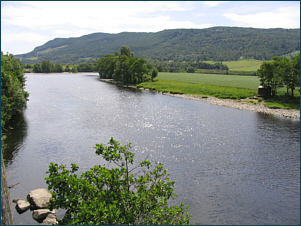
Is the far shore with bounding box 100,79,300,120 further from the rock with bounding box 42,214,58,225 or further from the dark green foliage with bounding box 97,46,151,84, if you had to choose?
the rock with bounding box 42,214,58,225

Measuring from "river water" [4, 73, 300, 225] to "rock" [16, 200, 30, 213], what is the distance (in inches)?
14.8

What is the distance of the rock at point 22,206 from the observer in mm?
20484

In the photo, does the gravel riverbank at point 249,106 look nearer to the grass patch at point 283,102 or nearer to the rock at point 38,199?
the grass patch at point 283,102

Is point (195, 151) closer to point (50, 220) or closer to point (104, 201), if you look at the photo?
point (50, 220)

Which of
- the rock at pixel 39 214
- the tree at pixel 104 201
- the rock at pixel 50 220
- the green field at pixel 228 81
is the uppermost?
the green field at pixel 228 81

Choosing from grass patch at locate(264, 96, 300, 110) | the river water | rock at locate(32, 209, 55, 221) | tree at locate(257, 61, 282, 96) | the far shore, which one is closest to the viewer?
rock at locate(32, 209, 55, 221)

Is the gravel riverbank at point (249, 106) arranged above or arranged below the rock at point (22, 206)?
above

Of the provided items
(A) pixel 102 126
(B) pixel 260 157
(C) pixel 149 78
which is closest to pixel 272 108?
(B) pixel 260 157

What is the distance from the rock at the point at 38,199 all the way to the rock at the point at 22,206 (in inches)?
11.7

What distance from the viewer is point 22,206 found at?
20.6m

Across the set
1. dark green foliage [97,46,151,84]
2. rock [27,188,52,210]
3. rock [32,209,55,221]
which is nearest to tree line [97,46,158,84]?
dark green foliage [97,46,151,84]

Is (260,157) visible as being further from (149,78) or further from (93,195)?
(149,78)

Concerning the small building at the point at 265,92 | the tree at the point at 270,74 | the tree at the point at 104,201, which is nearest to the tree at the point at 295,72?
the tree at the point at 270,74

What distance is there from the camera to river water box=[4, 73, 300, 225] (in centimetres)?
2202
